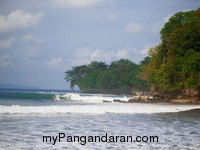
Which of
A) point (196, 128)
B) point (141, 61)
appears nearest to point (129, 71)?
point (141, 61)

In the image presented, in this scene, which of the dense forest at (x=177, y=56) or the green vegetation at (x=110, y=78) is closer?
the dense forest at (x=177, y=56)

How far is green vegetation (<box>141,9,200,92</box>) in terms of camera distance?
32156 mm

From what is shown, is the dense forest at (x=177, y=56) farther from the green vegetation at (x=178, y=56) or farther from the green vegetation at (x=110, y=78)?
the green vegetation at (x=110, y=78)

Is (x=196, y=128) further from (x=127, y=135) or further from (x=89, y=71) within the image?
(x=89, y=71)

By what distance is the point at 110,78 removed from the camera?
9719 cm

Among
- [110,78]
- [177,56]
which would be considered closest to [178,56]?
[177,56]

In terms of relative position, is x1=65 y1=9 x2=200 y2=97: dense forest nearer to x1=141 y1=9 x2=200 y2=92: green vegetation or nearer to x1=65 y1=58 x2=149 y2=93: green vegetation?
x1=141 y1=9 x2=200 y2=92: green vegetation

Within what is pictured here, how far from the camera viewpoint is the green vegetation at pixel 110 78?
88.9m

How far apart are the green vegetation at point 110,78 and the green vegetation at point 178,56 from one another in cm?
4171

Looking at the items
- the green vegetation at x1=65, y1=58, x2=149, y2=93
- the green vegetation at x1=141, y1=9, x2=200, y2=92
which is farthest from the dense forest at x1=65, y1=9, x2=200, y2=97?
the green vegetation at x1=65, y1=58, x2=149, y2=93

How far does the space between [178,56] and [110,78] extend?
62827 millimetres

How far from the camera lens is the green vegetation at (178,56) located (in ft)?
105

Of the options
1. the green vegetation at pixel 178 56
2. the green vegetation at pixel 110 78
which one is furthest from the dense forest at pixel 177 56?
the green vegetation at pixel 110 78

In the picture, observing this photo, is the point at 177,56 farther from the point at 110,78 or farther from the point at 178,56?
the point at 110,78
